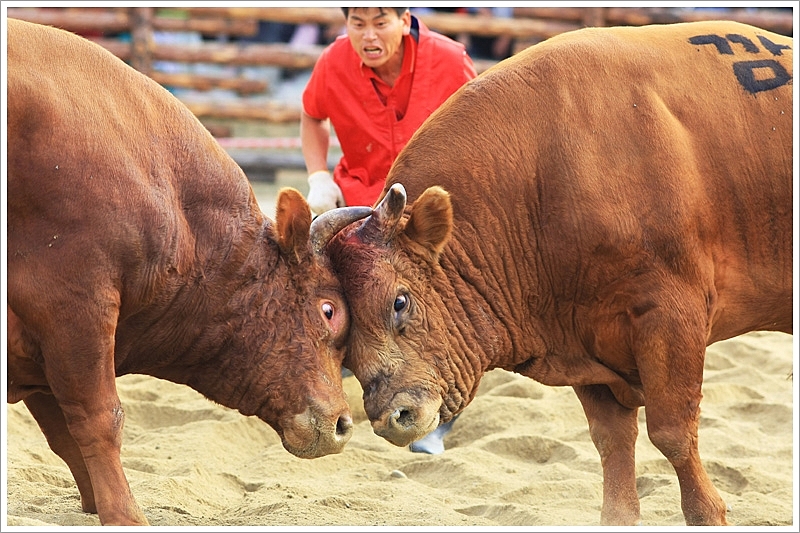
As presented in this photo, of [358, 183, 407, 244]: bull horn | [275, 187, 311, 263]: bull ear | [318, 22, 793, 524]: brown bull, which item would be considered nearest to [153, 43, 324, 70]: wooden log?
[318, 22, 793, 524]: brown bull

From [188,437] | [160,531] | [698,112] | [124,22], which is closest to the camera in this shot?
[160,531]

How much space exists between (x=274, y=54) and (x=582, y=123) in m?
9.99

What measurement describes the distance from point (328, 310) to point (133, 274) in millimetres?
811

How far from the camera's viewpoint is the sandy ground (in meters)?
4.93

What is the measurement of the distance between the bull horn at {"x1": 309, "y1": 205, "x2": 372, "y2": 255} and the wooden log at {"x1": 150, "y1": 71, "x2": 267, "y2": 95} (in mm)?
10051

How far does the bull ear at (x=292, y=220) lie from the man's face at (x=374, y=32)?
138 cm

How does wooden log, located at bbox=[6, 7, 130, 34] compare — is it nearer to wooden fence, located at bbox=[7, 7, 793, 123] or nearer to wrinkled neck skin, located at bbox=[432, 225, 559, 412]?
wooden fence, located at bbox=[7, 7, 793, 123]

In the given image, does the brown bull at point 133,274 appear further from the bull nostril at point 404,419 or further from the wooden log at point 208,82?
the wooden log at point 208,82

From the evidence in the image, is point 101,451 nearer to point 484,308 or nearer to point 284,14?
point 484,308

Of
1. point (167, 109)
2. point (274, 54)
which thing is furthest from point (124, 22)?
point (167, 109)

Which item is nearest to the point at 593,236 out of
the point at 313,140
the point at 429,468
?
the point at 429,468

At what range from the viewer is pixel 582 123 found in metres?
4.75

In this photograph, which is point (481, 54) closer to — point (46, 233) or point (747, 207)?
point (747, 207)

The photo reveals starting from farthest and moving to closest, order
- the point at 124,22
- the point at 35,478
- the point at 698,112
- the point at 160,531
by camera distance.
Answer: the point at 124,22 → the point at 35,478 → the point at 698,112 → the point at 160,531
